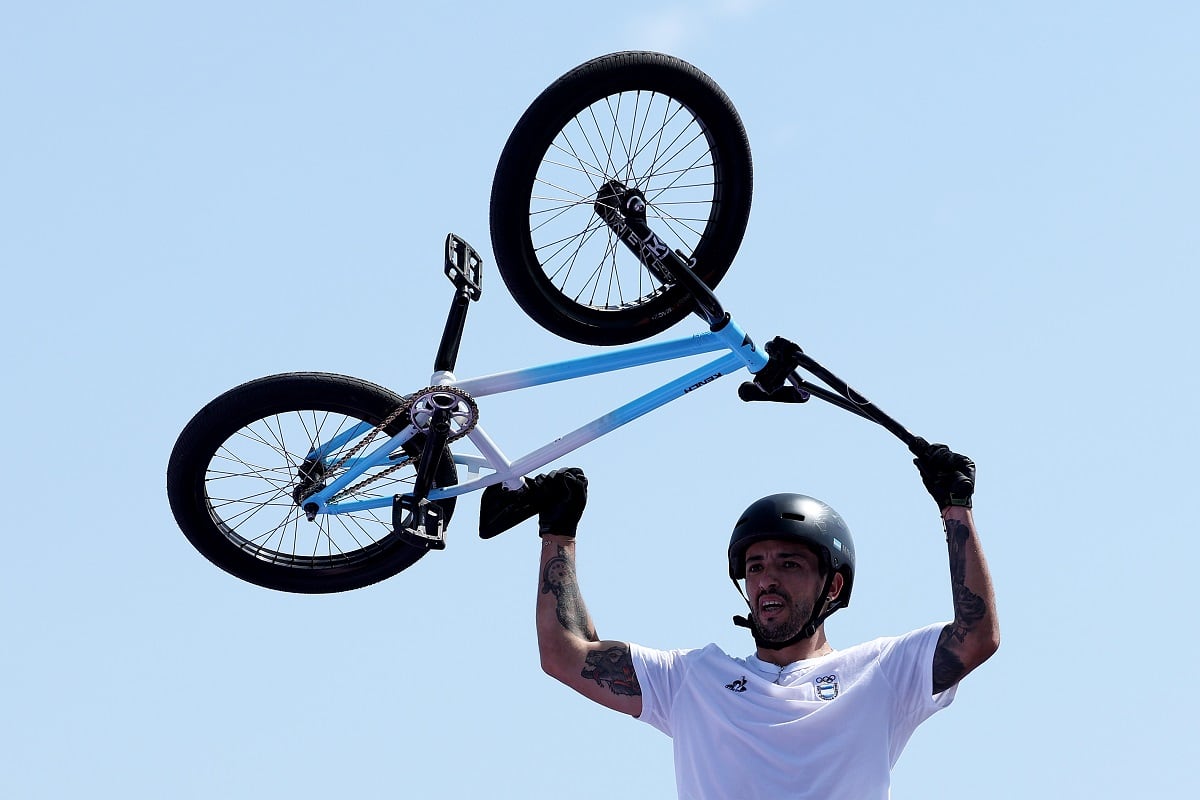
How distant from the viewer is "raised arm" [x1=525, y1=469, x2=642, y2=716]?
616cm

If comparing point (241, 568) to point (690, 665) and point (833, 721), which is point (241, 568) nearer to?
point (690, 665)

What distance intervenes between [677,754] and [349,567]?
3414 millimetres

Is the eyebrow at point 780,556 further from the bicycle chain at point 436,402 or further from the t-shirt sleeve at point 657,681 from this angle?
the bicycle chain at point 436,402

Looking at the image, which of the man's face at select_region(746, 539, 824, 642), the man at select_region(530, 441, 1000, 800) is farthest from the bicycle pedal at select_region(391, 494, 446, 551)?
the man's face at select_region(746, 539, 824, 642)

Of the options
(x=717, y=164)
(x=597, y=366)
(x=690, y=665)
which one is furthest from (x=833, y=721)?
(x=717, y=164)

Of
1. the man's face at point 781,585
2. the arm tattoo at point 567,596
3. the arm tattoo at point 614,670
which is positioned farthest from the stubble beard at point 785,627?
the arm tattoo at point 567,596

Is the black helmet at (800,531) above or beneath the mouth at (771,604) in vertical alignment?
above

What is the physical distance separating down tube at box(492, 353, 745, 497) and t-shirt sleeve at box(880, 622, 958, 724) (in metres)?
2.90

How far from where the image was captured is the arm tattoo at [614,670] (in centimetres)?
615

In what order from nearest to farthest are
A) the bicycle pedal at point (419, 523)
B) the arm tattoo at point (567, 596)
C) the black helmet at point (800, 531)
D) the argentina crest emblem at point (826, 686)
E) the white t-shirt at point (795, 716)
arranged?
the white t-shirt at point (795, 716)
the argentina crest emblem at point (826, 686)
the arm tattoo at point (567, 596)
the black helmet at point (800, 531)
the bicycle pedal at point (419, 523)

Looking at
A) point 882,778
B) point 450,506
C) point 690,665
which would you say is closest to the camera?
point 882,778

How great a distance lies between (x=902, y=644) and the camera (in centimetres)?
601

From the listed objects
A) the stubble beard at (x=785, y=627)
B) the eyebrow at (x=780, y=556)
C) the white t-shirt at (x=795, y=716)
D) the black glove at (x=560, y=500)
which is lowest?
the white t-shirt at (x=795, y=716)

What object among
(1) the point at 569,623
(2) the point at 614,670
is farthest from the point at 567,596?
(2) the point at 614,670
